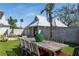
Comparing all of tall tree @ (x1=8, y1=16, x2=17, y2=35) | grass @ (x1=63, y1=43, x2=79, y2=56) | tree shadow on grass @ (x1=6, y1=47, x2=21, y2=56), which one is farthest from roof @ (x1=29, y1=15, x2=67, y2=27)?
tree shadow on grass @ (x1=6, y1=47, x2=21, y2=56)

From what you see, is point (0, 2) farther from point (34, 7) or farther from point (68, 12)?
point (68, 12)

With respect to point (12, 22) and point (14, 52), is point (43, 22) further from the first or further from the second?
point (14, 52)

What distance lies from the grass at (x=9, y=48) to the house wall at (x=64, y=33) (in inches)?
14.7

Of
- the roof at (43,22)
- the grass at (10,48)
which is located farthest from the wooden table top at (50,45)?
the roof at (43,22)

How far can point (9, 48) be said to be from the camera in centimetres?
532

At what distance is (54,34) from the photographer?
17.7ft

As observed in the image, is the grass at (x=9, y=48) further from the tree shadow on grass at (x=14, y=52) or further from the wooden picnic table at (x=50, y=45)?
the wooden picnic table at (x=50, y=45)

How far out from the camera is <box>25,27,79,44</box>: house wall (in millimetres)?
5291

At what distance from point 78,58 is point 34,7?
120cm

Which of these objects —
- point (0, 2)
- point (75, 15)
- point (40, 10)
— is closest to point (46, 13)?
point (40, 10)

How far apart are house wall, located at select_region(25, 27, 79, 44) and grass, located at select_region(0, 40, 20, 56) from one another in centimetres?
37

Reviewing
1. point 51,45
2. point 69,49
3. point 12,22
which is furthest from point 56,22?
point 12,22

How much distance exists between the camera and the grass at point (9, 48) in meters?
5.28

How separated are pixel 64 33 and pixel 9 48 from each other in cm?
104
